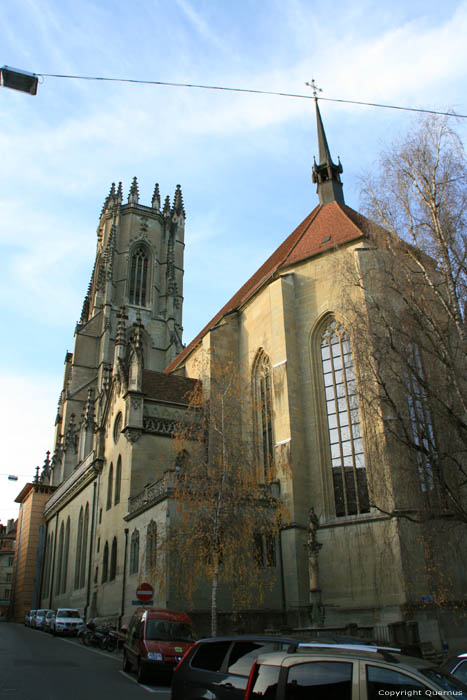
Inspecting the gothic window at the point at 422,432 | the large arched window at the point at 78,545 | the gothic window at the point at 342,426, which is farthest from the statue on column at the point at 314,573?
the large arched window at the point at 78,545

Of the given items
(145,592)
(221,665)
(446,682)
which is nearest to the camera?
(446,682)

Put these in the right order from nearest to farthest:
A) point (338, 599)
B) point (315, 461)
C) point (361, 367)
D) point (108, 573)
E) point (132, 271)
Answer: point (361, 367)
point (338, 599)
point (315, 461)
point (108, 573)
point (132, 271)

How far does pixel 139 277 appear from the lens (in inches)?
2329

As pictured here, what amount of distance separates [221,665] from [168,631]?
7.22 metres

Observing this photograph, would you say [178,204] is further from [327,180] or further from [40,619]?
[40,619]

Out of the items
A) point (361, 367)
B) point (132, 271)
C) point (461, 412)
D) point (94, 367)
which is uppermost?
point (132, 271)

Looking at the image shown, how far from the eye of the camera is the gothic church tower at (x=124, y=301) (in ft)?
167

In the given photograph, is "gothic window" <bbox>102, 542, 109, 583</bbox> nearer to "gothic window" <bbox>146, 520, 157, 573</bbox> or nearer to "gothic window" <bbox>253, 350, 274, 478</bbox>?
"gothic window" <bbox>146, 520, 157, 573</bbox>

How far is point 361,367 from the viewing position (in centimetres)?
1313

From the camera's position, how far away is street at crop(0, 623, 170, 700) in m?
9.14

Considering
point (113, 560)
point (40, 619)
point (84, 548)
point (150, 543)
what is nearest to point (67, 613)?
point (113, 560)

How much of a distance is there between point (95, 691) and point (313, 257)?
18509 millimetres

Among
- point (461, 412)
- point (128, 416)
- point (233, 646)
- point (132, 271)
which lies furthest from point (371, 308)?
point (132, 271)

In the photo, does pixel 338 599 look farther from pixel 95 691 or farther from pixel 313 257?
pixel 313 257
